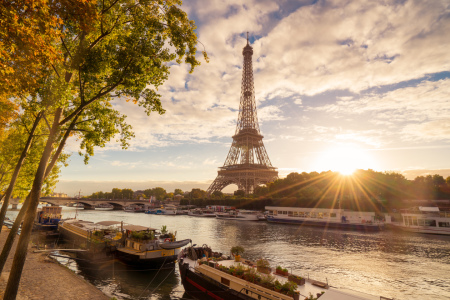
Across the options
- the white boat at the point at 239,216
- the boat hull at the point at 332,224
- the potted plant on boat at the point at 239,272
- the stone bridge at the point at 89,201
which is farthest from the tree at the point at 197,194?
the potted plant on boat at the point at 239,272

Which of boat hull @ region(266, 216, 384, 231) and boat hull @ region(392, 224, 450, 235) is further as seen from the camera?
boat hull @ region(266, 216, 384, 231)

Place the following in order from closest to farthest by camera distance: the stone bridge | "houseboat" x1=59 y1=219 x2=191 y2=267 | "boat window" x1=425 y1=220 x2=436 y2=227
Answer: "houseboat" x1=59 y1=219 x2=191 y2=267, "boat window" x1=425 y1=220 x2=436 y2=227, the stone bridge

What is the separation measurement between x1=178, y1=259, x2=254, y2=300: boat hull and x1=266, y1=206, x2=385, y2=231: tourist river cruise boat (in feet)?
159

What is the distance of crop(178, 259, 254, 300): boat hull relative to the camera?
1398cm

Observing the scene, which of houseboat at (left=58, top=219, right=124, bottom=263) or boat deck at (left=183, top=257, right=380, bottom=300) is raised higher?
boat deck at (left=183, top=257, right=380, bottom=300)

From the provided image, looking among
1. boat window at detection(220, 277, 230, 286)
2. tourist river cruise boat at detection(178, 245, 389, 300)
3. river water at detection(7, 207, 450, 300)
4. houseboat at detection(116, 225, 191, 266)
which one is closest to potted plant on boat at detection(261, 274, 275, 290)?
tourist river cruise boat at detection(178, 245, 389, 300)

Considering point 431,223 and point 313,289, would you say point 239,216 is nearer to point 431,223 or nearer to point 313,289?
point 431,223

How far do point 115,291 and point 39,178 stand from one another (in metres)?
13.3

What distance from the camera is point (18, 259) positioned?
8.88 m

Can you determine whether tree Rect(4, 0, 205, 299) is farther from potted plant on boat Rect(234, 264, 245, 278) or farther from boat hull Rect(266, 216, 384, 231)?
boat hull Rect(266, 216, 384, 231)

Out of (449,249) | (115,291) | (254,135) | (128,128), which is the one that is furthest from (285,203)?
(128,128)

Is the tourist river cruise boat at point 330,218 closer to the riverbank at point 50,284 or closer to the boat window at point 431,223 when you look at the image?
the boat window at point 431,223

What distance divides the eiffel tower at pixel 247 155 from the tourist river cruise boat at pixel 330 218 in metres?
36.6

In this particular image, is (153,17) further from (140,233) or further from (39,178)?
(140,233)
